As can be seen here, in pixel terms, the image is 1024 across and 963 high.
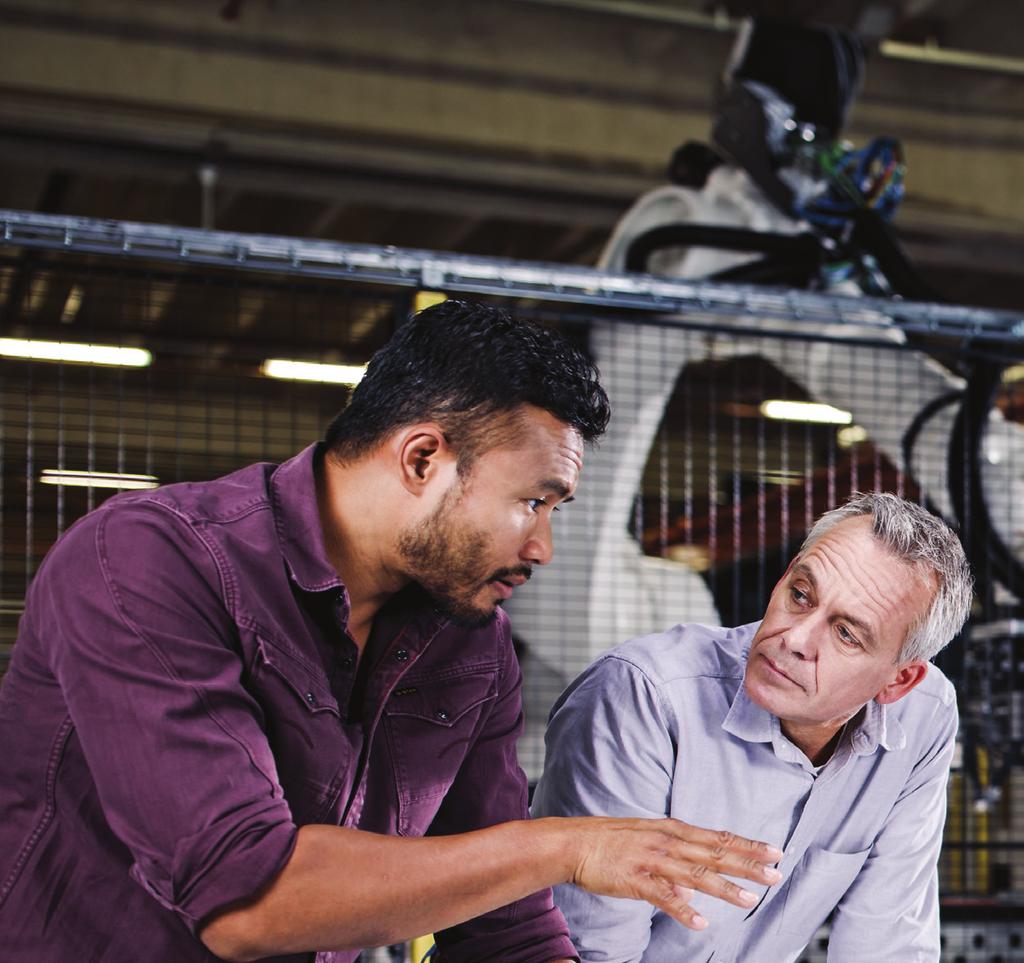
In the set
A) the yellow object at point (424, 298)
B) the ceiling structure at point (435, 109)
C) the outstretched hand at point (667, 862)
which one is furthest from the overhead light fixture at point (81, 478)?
the ceiling structure at point (435, 109)

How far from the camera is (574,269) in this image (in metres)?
2.36

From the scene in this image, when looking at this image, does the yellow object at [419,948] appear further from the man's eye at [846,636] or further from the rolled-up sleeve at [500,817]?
the man's eye at [846,636]

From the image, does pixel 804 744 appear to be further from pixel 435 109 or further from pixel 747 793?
pixel 435 109

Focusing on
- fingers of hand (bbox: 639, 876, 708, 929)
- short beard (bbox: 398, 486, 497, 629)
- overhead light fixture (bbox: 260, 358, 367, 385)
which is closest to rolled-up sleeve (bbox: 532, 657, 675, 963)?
short beard (bbox: 398, 486, 497, 629)

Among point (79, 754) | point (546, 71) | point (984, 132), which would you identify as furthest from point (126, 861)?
point (984, 132)

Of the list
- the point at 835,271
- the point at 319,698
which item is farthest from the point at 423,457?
the point at 835,271

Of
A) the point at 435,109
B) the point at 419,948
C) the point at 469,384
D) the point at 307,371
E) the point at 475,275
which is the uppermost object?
the point at 435,109

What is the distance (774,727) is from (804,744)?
0.09 meters

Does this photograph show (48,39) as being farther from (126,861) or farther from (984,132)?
(126,861)

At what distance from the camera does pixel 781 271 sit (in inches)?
145

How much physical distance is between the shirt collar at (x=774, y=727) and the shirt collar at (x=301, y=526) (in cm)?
76

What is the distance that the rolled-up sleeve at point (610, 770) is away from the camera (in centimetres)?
191

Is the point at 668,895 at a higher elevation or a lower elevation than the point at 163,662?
lower

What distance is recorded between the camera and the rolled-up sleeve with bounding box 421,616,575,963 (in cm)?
175
